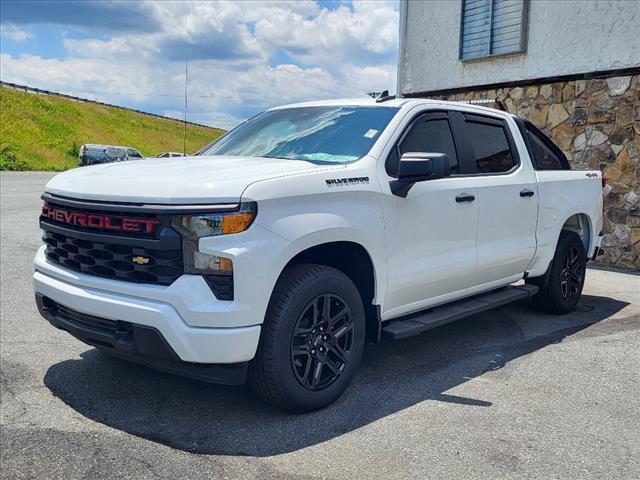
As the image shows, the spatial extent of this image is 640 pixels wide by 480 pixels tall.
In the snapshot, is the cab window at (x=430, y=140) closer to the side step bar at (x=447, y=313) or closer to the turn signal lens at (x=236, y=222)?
→ the side step bar at (x=447, y=313)

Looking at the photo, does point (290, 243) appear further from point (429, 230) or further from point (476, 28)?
point (476, 28)

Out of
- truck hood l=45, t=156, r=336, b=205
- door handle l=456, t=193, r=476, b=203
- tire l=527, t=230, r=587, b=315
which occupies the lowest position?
tire l=527, t=230, r=587, b=315

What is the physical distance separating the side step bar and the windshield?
3.92 feet

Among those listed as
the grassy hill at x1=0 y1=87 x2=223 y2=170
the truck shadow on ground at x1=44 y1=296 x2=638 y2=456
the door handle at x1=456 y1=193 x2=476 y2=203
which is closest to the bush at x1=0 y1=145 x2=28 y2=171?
the grassy hill at x1=0 y1=87 x2=223 y2=170

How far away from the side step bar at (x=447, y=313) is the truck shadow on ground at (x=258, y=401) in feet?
1.22

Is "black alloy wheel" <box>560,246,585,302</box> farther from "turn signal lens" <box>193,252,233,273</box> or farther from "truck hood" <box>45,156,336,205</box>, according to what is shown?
"turn signal lens" <box>193,252,233,273</box>

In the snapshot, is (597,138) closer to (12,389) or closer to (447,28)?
(447,28)

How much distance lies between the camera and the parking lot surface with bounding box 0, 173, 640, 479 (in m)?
3.40

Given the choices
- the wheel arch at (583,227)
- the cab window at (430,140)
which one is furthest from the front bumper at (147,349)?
the wheel arch at (583,227)

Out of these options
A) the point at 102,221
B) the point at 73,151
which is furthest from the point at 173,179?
the point at 73,151

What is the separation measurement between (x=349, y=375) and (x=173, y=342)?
122 cm

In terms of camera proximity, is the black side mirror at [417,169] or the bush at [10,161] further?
the bush at [10,161]

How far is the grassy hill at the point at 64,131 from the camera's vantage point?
→ 1700 inches

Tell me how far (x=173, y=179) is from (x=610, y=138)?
8133 millimetres
